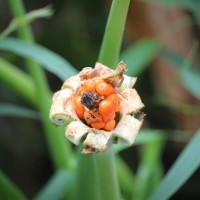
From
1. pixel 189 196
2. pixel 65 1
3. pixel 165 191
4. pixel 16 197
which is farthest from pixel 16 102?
pixel 165 191

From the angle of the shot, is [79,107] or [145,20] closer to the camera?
[79,107]

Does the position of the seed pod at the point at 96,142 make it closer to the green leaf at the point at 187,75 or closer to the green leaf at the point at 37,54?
the green leaf at the point at 37,54

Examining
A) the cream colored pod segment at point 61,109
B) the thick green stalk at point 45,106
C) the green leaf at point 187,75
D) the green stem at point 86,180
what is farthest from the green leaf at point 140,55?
the cream colored pod segment at point 61,109

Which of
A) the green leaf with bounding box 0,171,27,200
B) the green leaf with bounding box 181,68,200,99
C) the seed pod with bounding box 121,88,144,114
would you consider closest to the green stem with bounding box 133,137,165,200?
the green leaf with bounding box 181,68,200,99

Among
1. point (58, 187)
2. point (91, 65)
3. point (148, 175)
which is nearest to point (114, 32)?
point (58, 187)

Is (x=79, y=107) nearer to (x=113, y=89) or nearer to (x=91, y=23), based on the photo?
(x=113, y=89)
